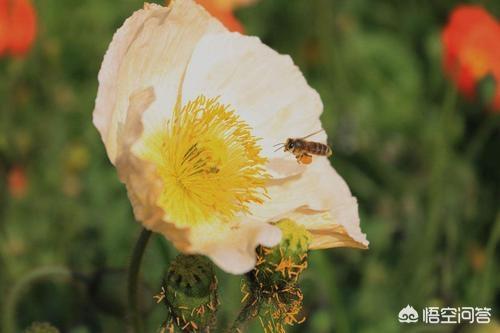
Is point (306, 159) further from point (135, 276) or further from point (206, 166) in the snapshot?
point (135, 276)

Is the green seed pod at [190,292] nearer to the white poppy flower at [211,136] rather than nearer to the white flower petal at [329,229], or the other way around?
the white poppy flower at [211,136]

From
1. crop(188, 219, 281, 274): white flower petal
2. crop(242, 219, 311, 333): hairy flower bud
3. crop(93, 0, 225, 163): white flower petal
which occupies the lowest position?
crop(242, 219, 311, 333): hairy flower bud

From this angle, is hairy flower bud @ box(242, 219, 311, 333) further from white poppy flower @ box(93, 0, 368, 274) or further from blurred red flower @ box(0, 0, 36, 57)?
blurred red flower @ box(0, 0, 36, 57)

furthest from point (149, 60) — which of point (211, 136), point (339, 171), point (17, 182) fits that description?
point (339, 171)

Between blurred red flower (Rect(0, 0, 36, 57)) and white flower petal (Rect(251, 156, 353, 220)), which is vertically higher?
blurred red flower (Rect(0, 0, 36, 57))

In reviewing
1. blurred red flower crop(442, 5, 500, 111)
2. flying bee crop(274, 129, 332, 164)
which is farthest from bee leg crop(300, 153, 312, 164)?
blurred red flower crop(442, 5, 500, 111)

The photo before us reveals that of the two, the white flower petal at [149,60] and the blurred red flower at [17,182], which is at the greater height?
the white flower petal at [149,60]

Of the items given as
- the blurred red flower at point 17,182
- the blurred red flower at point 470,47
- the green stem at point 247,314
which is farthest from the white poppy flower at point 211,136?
the blurred red flower at point 17,182
